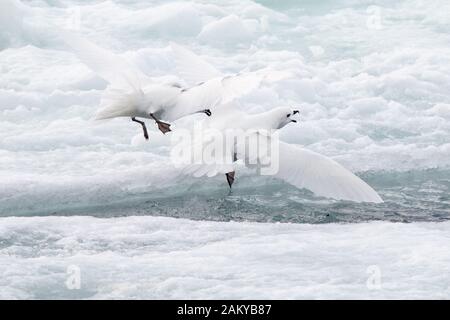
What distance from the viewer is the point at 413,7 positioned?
11.7m

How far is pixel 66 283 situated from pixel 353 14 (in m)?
7.69

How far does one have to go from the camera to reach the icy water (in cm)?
478

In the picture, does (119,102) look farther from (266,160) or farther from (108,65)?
(266,160)

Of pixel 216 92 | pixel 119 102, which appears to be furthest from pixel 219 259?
pixel 119 102

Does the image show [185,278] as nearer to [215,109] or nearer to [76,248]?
[76,248]

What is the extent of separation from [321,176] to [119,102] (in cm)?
134

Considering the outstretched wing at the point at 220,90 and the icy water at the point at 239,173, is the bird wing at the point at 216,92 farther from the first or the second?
the icy water at the point at 239,173

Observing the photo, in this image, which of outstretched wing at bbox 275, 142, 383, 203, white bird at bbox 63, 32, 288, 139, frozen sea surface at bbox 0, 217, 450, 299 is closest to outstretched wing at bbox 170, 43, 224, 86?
white bird at bbox 63, 32, 288, 139

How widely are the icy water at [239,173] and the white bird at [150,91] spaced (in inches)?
20.3

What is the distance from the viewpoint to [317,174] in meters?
5.03

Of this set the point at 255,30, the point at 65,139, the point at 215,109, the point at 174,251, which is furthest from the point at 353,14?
the point at 174,251

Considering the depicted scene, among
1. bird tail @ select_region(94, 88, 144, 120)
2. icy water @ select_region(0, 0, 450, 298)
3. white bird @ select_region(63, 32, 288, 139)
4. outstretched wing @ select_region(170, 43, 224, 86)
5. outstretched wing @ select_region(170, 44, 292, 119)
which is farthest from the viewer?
outstretched wing @ select_region(170, 43, 224, 86)

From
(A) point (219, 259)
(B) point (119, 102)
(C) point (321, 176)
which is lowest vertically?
(A) point (219, 259)

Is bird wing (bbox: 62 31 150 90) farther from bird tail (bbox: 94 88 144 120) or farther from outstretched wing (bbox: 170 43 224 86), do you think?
outstretched wing (bbox: 170 43 224 86)
